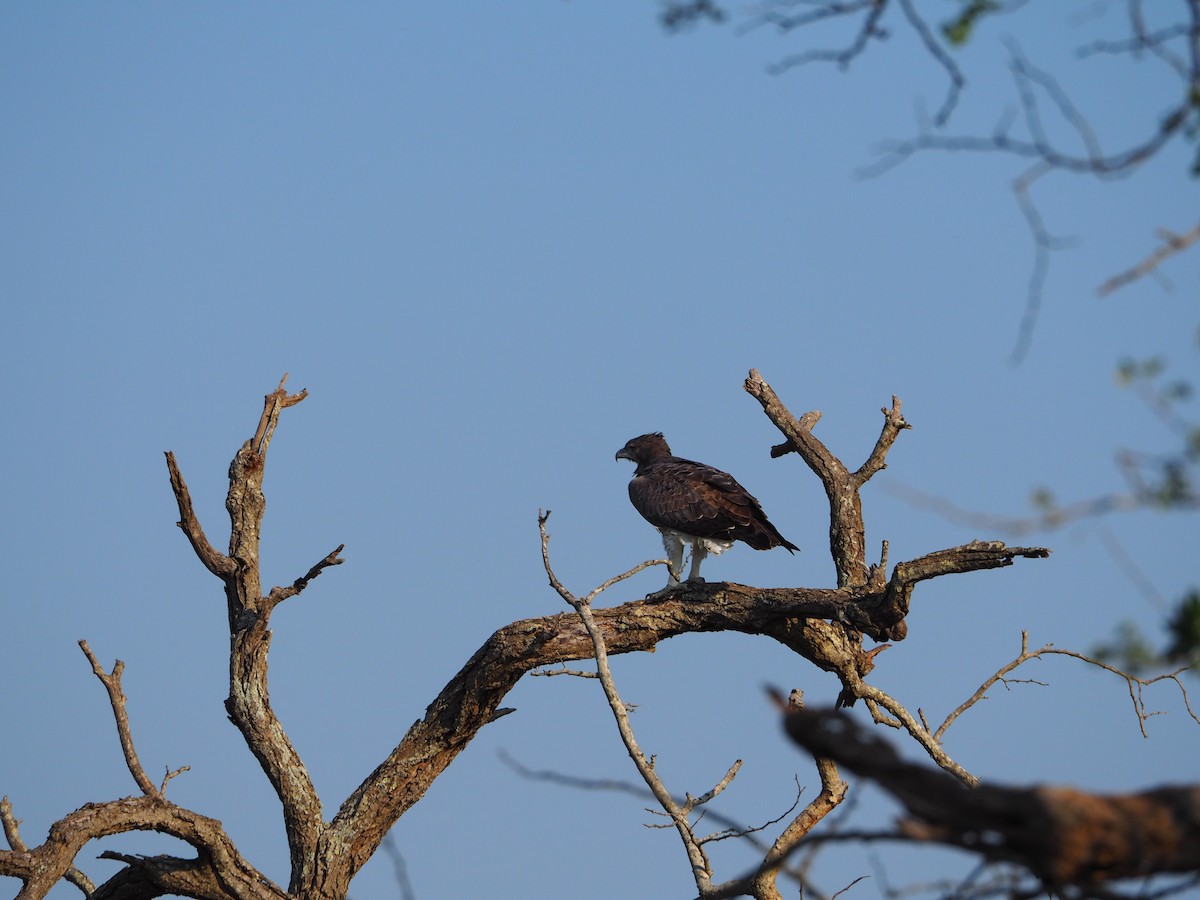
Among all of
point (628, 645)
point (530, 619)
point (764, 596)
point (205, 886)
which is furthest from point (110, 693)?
point (764, 596)

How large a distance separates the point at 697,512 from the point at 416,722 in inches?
91.3

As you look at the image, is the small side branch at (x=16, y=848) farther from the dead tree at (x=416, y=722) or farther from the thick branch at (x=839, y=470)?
the thick branch at (x=839, y=470)

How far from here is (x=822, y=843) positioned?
7.63 ft

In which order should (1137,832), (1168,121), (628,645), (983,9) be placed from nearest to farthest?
1. (1137,832)
2. (1168,121)
3. (983,9)
4. (628,645)

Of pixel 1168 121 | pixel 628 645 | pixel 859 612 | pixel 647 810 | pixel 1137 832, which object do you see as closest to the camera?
pixel 1137 832

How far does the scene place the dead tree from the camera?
23.2 feet

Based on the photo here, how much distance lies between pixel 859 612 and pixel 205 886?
4093mm

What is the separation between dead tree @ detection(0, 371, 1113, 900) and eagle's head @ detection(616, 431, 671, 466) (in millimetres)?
2638

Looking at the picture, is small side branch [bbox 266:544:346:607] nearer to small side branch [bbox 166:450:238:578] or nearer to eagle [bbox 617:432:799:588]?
small side branch [bbox 166:450:238:578]

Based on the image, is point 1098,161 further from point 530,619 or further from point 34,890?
point 34,890

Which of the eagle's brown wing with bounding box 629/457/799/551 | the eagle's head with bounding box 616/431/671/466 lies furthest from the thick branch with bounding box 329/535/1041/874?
the eagle's head with bounding box 616/431/671/466

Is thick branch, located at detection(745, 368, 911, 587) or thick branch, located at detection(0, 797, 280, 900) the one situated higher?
thick branch, located at detection(745, 368, 911, 587)

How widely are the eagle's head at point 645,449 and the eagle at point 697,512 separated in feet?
3.24

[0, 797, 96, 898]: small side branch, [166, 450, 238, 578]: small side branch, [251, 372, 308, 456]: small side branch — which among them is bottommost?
[0, 797, 96, 898]: small side branch
